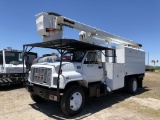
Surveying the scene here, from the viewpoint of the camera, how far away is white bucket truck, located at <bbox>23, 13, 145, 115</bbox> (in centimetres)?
615

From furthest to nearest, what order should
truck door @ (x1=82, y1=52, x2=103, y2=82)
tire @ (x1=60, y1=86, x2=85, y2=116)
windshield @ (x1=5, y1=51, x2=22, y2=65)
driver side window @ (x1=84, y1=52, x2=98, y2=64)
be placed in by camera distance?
windshield @ (x1=5, y1=51, x2=22, y2=65)
driver side window @ (x1=84, y1=52, x2=98, y2=64)
truck door @ (x1=82, y1=52, x2=103, y2=82)
tire @ (x1=60, y1=86, x2=85, y2=116)

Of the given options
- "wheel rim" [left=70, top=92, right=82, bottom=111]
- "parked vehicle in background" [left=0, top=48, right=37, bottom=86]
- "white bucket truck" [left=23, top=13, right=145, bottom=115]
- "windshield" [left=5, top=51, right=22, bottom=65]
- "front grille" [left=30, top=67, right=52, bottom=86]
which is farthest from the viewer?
"windshield" [left=5, top=51, right=22, bottom=65]

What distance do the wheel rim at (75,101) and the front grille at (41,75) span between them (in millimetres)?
971

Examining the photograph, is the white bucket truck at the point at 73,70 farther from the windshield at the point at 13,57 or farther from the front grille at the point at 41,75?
the windshield at the point at 13,57

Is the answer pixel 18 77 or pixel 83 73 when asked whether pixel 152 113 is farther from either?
pixel 18 77

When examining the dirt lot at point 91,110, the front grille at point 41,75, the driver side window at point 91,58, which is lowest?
the dirt lot at point 91,110

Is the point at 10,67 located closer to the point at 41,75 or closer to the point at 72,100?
the point at 41,75

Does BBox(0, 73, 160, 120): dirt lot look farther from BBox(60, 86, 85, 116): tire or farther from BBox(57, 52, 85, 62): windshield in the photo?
BBox(57, 52, 85, 62): windshield

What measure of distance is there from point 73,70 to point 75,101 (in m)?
1.12

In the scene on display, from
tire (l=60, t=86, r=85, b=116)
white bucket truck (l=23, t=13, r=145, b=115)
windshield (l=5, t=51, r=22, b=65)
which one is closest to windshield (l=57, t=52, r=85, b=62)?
white bucket truck (l=23, t=13, r=145, b=115)

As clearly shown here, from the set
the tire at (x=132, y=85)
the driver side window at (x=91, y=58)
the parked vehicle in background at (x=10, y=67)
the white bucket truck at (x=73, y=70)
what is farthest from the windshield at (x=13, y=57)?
the tire at (x=132, y=85)

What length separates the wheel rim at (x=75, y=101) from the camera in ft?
20.5

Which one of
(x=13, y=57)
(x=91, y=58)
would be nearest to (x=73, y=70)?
(x=91, y=58)

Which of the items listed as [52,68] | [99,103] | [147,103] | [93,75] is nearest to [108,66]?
[93,75]
